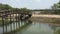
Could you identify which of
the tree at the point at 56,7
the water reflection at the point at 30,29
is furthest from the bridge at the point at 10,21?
the tree at the point at 56,7

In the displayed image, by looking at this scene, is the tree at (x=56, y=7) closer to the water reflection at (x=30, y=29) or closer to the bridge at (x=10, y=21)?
the bridge at (x=10, y=21)

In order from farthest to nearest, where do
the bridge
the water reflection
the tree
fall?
the tree → the water reflection → the bridge

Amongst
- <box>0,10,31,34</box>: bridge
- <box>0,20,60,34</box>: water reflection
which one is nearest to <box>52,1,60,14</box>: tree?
<box>0,10,31,34</box>: bridge

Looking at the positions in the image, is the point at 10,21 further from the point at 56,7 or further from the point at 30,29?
the point at 56,7

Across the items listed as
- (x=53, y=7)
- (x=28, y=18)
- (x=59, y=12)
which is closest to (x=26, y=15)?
(x=28, y=18)

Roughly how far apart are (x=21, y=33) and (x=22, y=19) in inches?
720

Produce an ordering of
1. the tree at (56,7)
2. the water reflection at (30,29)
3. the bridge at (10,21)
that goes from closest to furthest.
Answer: the bridge at (10,21)
the water reflection at (30,29)
the tree at (56,7)

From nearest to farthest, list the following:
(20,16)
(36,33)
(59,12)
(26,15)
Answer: (36,33), (20,16), (26,15), (59,12)

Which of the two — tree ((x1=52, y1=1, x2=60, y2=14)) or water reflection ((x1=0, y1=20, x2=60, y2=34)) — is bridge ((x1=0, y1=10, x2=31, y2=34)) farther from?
tree ((x1=52, y1=1, x2=60, y2=14))

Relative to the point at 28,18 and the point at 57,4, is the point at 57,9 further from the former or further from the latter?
the point at 28,18

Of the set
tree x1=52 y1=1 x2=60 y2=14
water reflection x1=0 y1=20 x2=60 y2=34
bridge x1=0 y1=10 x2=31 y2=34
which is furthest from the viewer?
tree x1=52 y1=1 x2=60 y2=14

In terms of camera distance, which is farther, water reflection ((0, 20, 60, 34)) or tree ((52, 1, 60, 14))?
tree ((52, 1, 60, 14))

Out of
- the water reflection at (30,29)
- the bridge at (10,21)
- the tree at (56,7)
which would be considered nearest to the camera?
the bridge at (10,21)

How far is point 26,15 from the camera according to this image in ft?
160
